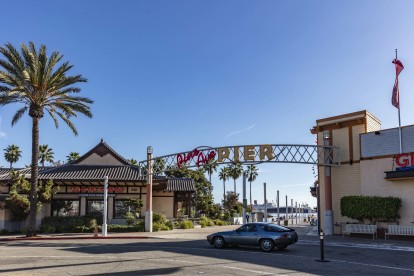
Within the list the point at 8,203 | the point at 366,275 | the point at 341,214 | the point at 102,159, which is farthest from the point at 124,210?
the point at 366,275

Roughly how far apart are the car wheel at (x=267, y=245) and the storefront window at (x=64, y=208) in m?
25.4

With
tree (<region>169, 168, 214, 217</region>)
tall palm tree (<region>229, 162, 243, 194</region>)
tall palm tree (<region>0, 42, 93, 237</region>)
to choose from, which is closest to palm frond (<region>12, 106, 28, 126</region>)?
tall palm tree (<region>0, 42, 93, 237</region>)

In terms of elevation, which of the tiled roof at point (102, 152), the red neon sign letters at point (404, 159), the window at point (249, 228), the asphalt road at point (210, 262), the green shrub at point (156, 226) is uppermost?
the tiled roof at point (102, 152)

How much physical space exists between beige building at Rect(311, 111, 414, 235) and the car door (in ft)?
36.9

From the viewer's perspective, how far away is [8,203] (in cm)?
3228

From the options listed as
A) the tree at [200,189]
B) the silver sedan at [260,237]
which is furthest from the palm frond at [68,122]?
the tree at [200,189]

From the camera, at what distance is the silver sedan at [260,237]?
17663mm

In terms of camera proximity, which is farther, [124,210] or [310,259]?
[124,210]

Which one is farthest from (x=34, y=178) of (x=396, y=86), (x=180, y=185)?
(x=396, y=86)

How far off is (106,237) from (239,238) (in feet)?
39.7

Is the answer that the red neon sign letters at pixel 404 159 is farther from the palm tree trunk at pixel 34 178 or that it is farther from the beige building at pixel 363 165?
the palm tree trunk at pixel 34 178

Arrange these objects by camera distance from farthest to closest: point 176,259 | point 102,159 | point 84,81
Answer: point 102,159 → point 84,81 → point 176,259

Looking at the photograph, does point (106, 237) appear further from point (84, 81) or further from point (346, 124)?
point (346, 124)

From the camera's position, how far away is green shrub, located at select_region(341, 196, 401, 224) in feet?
80.3
